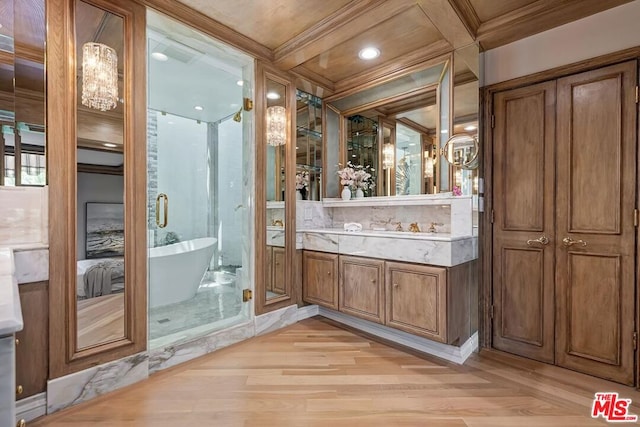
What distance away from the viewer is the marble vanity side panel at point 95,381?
1781 mm

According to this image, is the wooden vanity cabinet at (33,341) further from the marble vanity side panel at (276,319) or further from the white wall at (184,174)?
the white wall at (184,174)

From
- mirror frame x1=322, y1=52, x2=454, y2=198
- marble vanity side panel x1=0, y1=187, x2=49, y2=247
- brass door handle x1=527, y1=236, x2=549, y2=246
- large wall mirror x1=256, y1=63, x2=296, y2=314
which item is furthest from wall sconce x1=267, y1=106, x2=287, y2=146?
brass door handle x1=527, y1=236, x2=549, y2=246

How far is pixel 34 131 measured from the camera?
1767 millimetres

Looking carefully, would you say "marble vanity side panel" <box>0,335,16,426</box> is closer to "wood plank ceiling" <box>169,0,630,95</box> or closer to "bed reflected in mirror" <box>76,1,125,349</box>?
"bed reflected in mirror" <box>76,1,125,349</box>

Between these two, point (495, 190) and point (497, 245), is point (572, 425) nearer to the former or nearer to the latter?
point (497, 245)

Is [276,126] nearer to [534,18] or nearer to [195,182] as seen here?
[195,182]

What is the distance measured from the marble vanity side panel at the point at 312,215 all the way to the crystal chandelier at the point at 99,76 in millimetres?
1867

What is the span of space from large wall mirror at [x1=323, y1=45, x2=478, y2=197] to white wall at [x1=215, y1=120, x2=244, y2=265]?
3.27ft

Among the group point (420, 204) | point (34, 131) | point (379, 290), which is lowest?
point (379, 290)

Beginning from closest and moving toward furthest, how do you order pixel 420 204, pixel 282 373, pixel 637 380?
pixel 637 380 < pixel 282 373 < pixel 420 204

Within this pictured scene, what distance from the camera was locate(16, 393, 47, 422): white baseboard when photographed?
5.49 feet

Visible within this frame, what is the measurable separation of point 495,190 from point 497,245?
44cm

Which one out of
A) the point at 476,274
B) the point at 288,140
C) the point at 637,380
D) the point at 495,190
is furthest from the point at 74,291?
the point at 637,380

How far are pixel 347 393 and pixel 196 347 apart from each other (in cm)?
121
